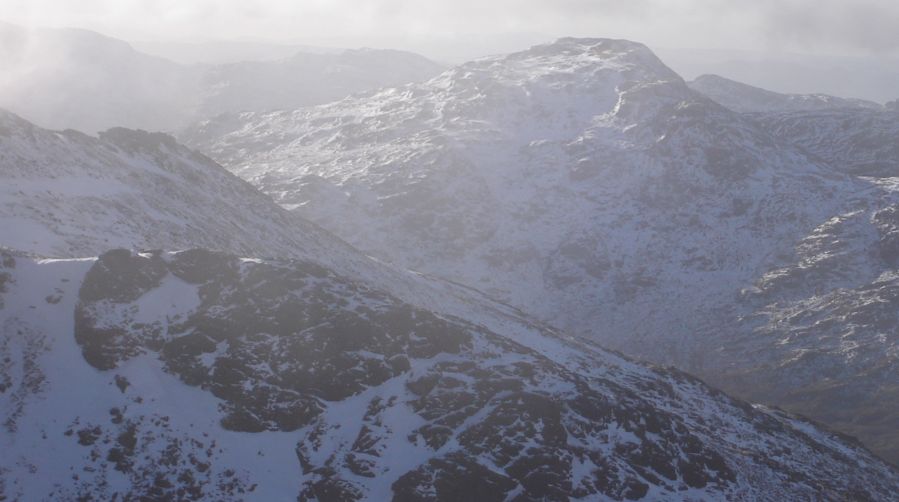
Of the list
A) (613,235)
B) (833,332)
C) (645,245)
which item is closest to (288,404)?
(833,332)

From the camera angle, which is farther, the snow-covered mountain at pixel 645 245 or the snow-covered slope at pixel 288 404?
the snow-covered mountain at pixel 645 245

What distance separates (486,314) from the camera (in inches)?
3821

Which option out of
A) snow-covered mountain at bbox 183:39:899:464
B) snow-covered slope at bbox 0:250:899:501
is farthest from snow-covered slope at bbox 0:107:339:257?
snow-covered mountain at bbox 183:39:899:464

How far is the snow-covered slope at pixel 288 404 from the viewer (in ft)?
145

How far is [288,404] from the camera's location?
166 feet

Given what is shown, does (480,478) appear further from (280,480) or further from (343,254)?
(343,254)

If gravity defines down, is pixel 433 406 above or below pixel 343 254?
above

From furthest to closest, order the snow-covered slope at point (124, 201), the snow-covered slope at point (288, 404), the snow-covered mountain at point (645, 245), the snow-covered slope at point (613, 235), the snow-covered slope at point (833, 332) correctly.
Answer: the snow-covered slope at point (613, 235)
the snow-covered mountain at point (645, 245)
the snow-covered slope at point (833, 332)
the snow-covered slope at point (124, 201)
the snow-covered slope at point (288, 404)

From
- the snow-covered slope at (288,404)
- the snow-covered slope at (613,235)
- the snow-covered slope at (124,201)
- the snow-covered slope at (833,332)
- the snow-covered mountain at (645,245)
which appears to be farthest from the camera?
the snow-covered slope at (613,235)

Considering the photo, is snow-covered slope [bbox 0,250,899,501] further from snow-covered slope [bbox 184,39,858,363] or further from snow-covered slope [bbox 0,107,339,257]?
snow-covered slope [bbox 184,39,858,363]

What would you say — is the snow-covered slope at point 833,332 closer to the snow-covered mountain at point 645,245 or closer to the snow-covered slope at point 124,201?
the snow-covered mountain at point 645,245

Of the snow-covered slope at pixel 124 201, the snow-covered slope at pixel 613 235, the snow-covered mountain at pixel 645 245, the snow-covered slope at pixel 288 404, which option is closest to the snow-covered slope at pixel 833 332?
the snow-covered mountain at pixel 645 245

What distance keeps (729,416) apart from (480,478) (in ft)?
131

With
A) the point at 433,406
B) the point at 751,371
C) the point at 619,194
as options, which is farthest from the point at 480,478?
the point at 619,194
